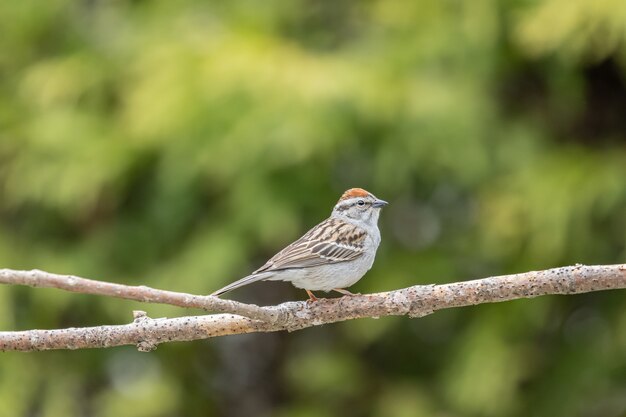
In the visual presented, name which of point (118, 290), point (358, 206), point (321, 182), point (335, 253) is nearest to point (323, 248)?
point (335, 253)

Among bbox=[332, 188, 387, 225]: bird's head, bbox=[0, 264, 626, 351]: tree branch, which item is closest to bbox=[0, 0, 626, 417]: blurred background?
bbox=[332, 188, 387, 225]: bird's head

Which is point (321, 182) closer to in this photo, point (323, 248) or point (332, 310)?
point (323, 248)

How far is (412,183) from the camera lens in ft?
20.7

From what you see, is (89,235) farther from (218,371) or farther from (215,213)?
(218,371)

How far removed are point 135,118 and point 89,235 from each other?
39.2 inches

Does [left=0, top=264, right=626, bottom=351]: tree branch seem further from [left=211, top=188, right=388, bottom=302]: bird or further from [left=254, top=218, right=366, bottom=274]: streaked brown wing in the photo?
[left=254, top=218, right=366, bottom=274]: streaked brown wing

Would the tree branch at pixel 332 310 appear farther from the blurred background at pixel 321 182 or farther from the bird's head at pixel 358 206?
the blurred background at pixel 321 182

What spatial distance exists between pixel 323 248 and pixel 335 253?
0.19 ft

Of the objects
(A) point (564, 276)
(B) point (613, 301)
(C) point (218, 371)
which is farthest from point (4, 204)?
(A) point (564, 276)

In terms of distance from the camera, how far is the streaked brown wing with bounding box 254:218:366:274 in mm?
3945

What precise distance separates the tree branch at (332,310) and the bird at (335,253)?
1.39 ft

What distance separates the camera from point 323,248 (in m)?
4.12

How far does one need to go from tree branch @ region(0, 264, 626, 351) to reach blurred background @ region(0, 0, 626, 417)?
2298mm

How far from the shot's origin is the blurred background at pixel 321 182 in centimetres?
571
